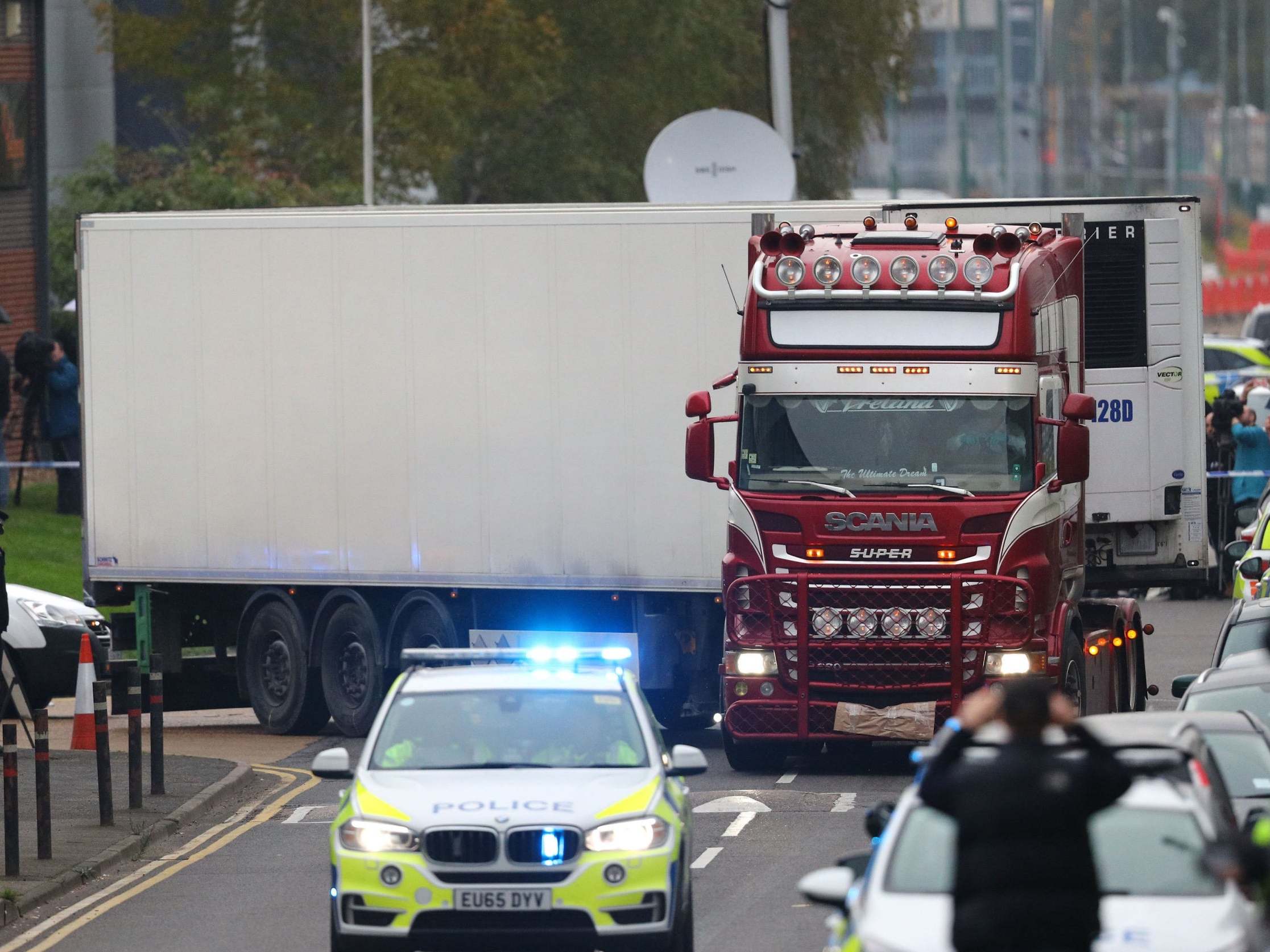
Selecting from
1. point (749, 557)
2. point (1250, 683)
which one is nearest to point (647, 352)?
point (749, 557)

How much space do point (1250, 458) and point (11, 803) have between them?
19.4m

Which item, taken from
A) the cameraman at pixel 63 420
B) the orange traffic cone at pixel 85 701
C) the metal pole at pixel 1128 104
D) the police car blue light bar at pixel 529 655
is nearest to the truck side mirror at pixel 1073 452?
the police car blue light bar at pixel 529 655

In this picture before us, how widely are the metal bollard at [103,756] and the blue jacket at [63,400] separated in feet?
58.5

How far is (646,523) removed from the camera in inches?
765

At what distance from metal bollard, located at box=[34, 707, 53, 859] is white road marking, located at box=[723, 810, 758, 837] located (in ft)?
13.0

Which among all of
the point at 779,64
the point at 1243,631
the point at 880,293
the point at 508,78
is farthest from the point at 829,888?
the point at 508,78

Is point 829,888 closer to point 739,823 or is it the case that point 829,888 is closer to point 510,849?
point 510,849

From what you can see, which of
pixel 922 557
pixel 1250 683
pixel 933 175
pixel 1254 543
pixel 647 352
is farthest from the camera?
pixel 933 175

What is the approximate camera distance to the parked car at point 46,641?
2045cm

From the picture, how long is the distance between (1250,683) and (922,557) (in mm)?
3719

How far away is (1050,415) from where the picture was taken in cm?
1767

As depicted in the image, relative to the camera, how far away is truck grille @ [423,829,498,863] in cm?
1080

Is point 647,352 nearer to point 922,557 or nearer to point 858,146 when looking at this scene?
Answer: point 922,557

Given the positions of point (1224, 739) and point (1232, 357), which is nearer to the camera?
point (1224, 739)
